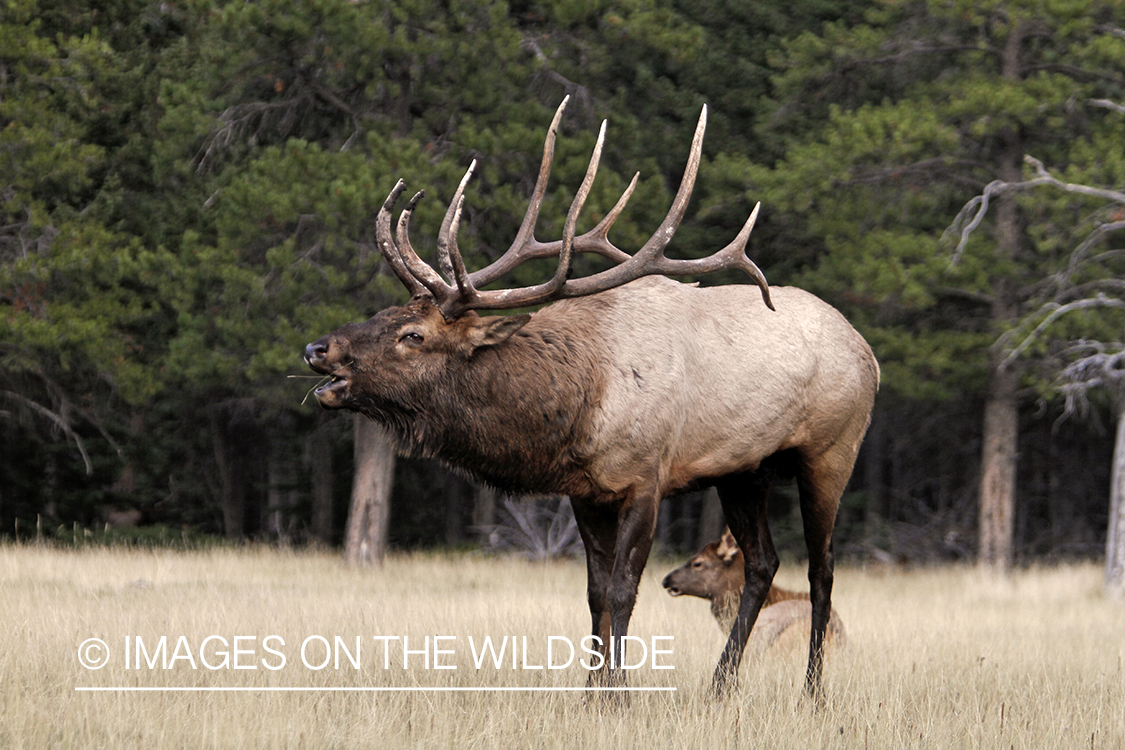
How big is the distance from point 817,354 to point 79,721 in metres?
3.59

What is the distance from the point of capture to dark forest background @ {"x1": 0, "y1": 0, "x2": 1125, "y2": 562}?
12.5 meters

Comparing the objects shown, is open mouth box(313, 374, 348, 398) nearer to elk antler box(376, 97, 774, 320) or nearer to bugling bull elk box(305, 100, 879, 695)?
bugling bull elk box(305, 100, 879, 695)

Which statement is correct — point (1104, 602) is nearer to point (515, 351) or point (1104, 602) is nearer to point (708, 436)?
point (708, 436)

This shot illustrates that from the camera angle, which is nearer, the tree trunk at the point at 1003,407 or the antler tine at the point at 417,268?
the antler tine at the point at 417,268

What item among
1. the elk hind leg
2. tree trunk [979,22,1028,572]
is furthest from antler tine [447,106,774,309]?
tree trunk [979,22,1028,572]

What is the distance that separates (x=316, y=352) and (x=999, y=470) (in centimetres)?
1162

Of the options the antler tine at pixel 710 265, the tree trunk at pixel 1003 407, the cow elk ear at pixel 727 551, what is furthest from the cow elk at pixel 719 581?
the tree trunk at pixel 1003 407

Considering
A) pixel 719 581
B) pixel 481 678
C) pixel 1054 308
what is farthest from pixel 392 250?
pixel 1054 308

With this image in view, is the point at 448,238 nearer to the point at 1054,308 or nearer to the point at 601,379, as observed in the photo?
Answer: the point at 601,379

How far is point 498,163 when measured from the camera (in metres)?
13.1

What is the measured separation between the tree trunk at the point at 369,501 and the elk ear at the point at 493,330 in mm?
9187

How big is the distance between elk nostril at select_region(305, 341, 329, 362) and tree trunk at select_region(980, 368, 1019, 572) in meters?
11.2

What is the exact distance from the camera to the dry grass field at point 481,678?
171 inches

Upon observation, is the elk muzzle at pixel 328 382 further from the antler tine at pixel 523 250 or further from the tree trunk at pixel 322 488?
the tree trunk at pixel 322 488
